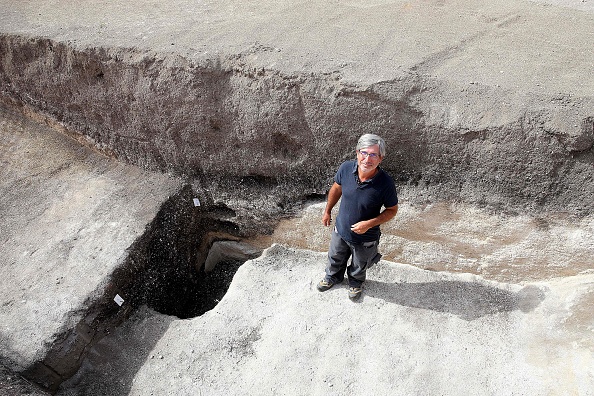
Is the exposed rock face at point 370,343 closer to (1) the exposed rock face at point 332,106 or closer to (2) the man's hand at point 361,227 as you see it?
(1) the exposed rock face at point 332,106

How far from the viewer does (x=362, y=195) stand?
3.09 meters

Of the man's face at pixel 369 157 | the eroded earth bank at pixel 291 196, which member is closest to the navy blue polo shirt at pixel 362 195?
the man's face at pixel 369 157

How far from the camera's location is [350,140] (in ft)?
12.8

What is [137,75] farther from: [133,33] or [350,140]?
[350,140]

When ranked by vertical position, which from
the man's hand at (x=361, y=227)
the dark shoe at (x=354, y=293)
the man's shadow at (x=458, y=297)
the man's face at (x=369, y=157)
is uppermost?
the man's face at (x=369, y=157)

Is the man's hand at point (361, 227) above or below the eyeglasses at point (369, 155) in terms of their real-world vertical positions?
below

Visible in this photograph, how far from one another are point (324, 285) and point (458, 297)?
102 cm

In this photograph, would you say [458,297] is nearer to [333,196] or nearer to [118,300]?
[333,196]

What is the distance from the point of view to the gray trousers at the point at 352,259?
3.44 m

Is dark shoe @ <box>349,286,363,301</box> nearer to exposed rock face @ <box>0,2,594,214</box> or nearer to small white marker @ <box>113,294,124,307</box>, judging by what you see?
exposed rock face @ <box>0,2,594,214</box>

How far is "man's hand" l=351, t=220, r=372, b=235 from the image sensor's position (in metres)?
3.13

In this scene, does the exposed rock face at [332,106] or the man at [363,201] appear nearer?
the man at [363,201]

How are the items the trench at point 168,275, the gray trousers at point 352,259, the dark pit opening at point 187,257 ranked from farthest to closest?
the dark pit opening at point 187,257 → the trench at point 168,275 → the gray trousers at point 352,259

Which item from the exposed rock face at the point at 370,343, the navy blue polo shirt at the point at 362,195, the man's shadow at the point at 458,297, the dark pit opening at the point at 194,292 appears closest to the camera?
the navy blue polo shirt at the point at 362,195
